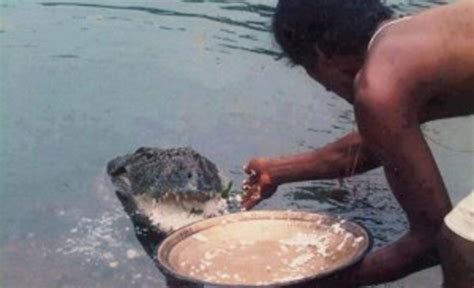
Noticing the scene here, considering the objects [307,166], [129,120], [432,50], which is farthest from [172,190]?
[432,50]

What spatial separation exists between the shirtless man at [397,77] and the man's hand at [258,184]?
31.0 inches

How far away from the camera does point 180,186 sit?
180 inches

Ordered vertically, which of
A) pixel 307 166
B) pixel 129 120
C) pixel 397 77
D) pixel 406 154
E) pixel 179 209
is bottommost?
pixel 129 120

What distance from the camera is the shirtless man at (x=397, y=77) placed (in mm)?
2822

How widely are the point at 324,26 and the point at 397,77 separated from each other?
1.07 ft

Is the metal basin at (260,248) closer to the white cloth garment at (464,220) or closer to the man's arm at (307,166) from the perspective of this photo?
the white cloth garment at (464,220)

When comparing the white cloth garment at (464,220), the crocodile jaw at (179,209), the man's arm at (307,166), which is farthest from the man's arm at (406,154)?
the crocodile jaw at (179,209)

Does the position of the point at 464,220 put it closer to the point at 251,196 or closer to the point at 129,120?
the point at 251,196

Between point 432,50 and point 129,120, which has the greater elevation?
point 432,50

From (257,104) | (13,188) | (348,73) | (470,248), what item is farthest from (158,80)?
(470,248)

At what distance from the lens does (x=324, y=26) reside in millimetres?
2951

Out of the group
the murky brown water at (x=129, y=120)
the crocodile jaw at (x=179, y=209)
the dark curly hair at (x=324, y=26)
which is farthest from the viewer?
the murky brown water at (x=129, y=120)

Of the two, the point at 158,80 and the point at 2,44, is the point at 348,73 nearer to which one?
the point at 158,80

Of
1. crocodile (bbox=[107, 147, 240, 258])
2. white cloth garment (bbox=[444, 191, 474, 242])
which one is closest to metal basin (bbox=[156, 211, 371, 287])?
white cloth garment (bbox=[444, 191, 474, 242])
